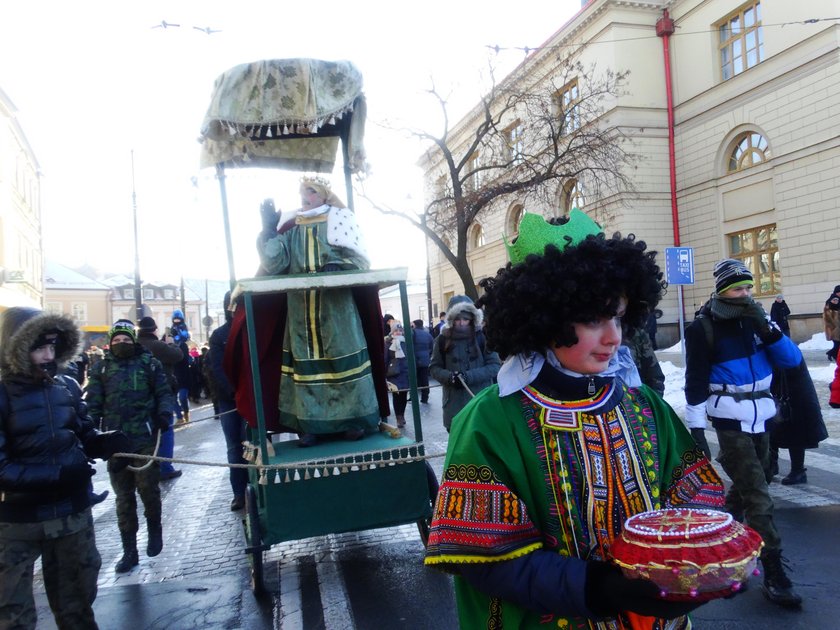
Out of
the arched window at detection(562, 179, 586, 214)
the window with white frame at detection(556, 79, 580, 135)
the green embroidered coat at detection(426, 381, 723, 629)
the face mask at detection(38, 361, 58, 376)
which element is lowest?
the green embroidered coat at detection(426, 381, 723, 629)

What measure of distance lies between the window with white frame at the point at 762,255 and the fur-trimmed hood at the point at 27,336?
20067 millimetres

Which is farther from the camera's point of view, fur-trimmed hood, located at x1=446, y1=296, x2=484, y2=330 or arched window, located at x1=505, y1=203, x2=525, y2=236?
arched window, located at x1=505, y1=203, x2=525, y2=236

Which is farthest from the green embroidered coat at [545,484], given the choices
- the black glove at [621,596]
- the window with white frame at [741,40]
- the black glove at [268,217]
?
the window with white frame at [741,40]

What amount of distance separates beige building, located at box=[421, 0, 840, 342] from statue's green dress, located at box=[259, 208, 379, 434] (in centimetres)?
1603

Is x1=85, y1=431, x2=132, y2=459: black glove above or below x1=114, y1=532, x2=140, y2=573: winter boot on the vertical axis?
above

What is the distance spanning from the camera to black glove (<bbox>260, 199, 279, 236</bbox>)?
4703mm

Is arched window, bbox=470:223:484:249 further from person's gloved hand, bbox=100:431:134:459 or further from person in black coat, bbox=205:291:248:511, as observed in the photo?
person's gloved hand, bbox=100:431:134:459

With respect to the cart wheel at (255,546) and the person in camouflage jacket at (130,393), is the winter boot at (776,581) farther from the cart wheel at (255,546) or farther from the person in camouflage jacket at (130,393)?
the person in camouflage jacket at (130,393)

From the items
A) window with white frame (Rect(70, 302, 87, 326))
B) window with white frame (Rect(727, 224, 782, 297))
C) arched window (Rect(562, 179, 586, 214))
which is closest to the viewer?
window with white frame (Rect(727, 224, 782, 297))

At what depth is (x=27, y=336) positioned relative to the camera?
319cm

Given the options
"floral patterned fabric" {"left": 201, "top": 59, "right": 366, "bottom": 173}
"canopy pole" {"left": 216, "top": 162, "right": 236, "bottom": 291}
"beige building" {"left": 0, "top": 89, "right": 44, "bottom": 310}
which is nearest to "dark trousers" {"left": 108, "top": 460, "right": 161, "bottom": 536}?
"canopy pole" {"left": 216, "top": 162, "right": 236, "bottom": 291}

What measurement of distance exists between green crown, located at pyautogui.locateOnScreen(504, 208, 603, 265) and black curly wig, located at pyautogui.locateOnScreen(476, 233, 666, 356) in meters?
0.03

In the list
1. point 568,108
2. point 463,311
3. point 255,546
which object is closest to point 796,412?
point 463,311

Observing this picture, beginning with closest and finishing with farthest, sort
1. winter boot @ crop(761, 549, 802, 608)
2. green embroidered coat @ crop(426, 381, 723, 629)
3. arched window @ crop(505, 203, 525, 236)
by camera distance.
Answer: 1. green embroidered coat @ crop(426, 381, 723, 629)
2. winter boot @ crop(761, 549, 802, 608)
3. arched window @ crop(505, 203, 525, 236)
